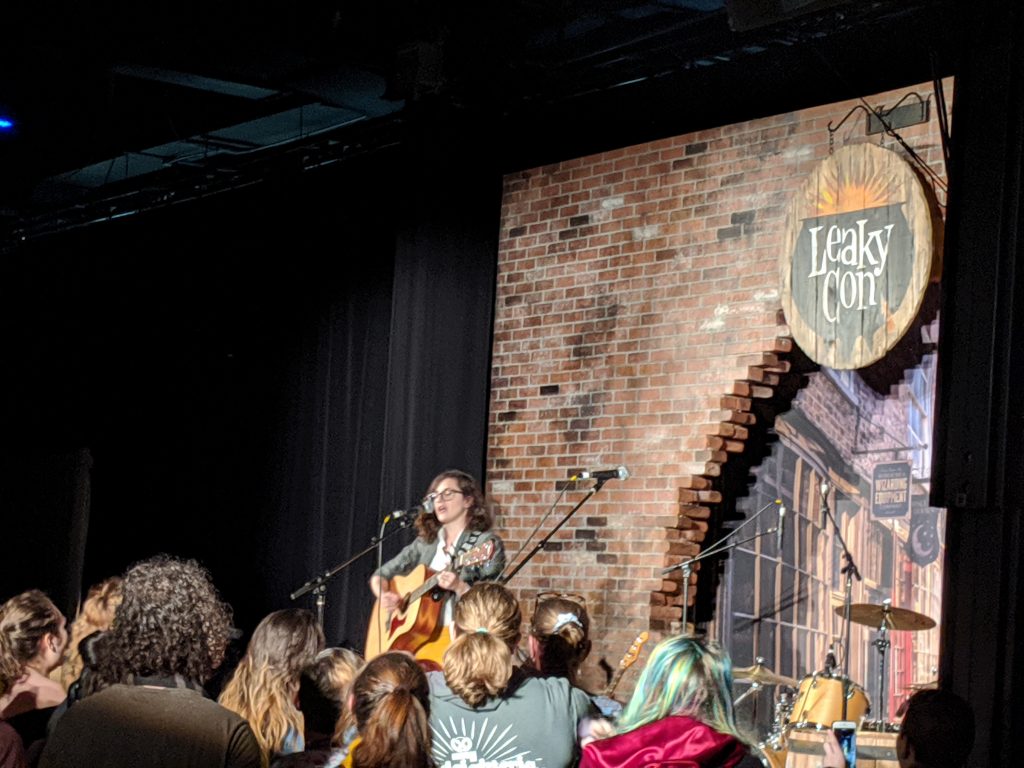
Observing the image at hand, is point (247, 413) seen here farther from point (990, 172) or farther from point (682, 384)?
point (990, 172)

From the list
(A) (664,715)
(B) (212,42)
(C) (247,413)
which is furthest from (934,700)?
(C) (247,413)

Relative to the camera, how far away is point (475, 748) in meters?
3.55

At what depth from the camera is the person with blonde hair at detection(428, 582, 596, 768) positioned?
3557 mm

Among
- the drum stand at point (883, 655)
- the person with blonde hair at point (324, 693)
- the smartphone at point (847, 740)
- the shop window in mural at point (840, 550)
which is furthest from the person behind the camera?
the shop window in mural at point (840, 550)

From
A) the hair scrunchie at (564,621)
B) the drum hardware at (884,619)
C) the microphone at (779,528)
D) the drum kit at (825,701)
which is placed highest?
the microphone at (779,528)

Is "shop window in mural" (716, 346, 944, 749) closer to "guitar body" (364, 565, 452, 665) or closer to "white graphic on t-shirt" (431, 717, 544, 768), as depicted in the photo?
"guitar body" (364, 565, 452, 665)

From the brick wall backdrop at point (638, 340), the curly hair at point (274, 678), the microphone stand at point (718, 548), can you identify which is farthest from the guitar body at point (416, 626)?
the curly hair at point (274, 678)

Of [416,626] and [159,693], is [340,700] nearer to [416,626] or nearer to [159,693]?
[159,693]

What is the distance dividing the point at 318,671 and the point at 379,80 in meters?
5.32

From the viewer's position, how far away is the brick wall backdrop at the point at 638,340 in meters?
6.88

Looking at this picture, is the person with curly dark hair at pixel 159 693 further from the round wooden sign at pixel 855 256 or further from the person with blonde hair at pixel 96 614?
the round wooden sign at pixel 855 256

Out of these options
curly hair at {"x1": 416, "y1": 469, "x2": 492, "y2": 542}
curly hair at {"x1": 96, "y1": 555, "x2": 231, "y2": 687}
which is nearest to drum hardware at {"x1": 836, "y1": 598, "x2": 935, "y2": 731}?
curly hair at {"x1": 416, "y1": 469, "x2": 492, "y2": 542}

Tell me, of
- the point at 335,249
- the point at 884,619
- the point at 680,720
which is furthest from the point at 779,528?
the point at 680,720

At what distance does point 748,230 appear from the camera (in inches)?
273
